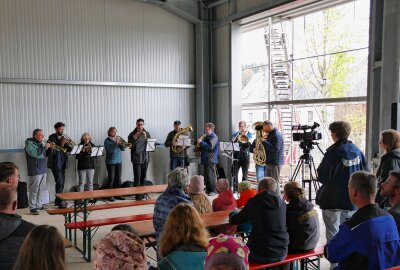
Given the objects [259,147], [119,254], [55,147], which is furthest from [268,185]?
[55,147]

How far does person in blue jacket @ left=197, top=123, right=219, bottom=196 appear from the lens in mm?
9125

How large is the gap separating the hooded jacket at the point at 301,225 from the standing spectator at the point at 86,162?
226 inches

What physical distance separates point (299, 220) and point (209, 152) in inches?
225

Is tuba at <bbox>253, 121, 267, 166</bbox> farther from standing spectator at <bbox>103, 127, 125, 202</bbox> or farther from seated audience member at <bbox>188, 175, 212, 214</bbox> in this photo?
seated audience member at <bbox>188, 175, 212, 214</bbox>

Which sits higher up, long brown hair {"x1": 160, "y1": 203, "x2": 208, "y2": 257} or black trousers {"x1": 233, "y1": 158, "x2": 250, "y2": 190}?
long brown hair {"x1": 160, "y1": 203, "x2": 208, "y2": 257}

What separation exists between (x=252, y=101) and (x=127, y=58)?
344 cm

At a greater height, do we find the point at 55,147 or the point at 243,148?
the point at 55,147

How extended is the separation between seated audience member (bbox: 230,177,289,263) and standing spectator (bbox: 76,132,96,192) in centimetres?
567

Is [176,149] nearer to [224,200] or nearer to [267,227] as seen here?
[224,200]

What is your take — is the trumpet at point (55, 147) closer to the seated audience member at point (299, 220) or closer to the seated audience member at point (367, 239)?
the seated audience member at point (299, 220)

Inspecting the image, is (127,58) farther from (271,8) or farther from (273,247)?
(273,247)

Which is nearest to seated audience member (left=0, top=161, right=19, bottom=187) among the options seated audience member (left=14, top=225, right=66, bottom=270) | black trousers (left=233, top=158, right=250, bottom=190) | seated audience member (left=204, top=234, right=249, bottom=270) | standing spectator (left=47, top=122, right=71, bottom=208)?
seated audience member (left=14, top=225, right=66, bottom=270)

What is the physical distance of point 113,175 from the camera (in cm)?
892

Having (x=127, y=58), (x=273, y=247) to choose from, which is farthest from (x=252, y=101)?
(x=273, y=247)
